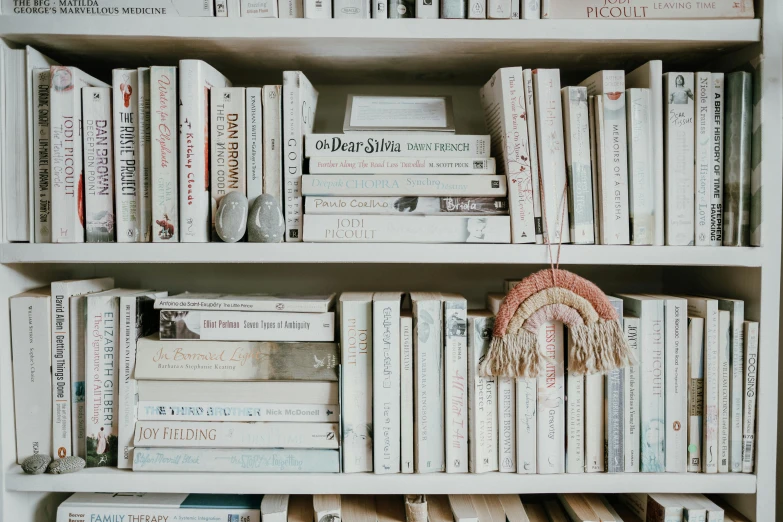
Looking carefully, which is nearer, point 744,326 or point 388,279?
point 744,326

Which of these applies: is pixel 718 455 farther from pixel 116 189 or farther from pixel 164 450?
pixel 116 189

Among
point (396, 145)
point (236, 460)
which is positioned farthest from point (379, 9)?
point (236, 460)

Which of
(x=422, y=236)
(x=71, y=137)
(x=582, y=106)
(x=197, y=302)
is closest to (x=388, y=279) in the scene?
(x=422, y=236)

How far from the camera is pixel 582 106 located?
0.79 m

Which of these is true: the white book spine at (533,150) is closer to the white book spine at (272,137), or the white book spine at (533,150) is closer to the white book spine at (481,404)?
the white book spine at (481,404)

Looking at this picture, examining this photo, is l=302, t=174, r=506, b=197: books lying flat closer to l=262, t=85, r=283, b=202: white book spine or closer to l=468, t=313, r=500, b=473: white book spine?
l=262, t=85, r=283, b=202: white book spine

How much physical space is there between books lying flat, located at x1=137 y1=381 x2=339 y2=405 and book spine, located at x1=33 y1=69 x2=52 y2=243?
0.30 m

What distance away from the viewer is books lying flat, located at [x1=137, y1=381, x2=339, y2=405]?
0.82 meters

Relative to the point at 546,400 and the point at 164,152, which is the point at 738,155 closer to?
the point at 546,400

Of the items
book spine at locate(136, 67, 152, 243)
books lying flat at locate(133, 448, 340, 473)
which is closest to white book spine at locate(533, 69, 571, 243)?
books lying flat at locate(133, 448, 340, 473)

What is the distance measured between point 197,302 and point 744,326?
856 millimetres

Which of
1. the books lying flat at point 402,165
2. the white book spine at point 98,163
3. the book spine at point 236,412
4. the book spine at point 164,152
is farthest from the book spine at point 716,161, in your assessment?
the white book spine at point 98,163

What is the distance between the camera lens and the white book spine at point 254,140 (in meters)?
0.81

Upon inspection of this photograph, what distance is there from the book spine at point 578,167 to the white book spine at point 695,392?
218 millimetres
